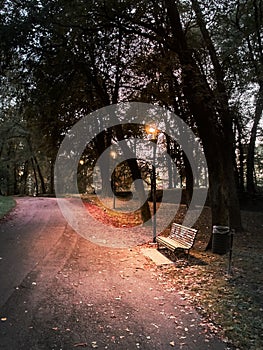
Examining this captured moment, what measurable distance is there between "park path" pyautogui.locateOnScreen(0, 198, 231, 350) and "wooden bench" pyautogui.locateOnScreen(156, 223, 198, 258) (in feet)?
2.40

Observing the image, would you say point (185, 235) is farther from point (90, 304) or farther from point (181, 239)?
point (90, 304)

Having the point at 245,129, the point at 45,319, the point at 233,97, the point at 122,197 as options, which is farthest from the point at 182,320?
the point at 122,197

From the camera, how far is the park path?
3604 mm

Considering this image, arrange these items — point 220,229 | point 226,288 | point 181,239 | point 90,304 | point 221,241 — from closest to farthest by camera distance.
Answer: point 90,304
point 226,288
point 220,229
point 221,241
point 181,239

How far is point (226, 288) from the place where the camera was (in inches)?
208

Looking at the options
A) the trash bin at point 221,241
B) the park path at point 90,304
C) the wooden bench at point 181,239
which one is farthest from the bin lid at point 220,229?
the park path at point 90,304

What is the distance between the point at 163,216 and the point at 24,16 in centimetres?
1003

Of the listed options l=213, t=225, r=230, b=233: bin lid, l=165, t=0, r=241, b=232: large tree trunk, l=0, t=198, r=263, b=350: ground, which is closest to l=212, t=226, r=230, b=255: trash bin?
l=213, t=225, r=230, b=233: bin lid

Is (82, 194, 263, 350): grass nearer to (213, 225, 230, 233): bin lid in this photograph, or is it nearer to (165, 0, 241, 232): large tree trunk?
(213, 225, 230, 233): bin lid

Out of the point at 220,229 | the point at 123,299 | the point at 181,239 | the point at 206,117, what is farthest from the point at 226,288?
the point at 206,117

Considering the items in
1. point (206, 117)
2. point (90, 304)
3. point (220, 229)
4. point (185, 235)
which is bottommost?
point (90, 304)

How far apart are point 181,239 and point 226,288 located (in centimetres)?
275

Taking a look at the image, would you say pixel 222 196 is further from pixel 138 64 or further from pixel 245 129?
pixel 245 129

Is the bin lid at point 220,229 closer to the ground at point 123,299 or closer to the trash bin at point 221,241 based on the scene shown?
the trash bin at point 221,241
